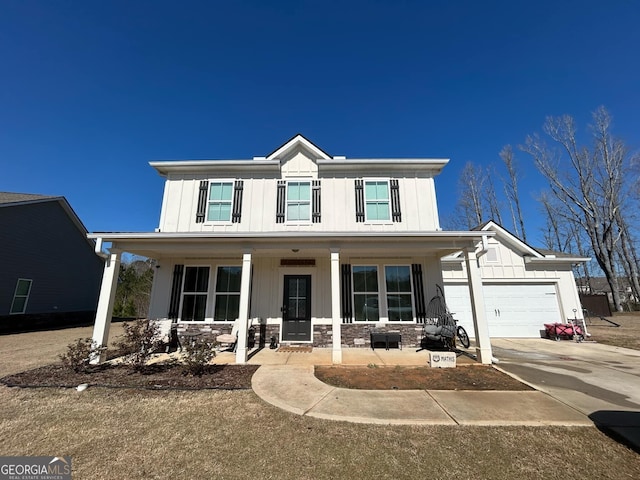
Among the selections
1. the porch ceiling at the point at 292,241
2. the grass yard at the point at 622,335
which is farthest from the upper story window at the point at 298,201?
the grass yard at the point at 622,335

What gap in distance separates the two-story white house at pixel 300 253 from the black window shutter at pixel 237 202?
4 cm

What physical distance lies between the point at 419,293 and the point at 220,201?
7.37 m

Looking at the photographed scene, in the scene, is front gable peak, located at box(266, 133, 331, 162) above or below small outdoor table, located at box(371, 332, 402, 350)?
above

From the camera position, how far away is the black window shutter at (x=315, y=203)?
8720 millimetres

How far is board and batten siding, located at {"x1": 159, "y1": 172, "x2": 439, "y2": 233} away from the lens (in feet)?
28.3

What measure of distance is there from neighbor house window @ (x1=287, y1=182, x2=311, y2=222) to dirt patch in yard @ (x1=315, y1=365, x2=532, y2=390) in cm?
473

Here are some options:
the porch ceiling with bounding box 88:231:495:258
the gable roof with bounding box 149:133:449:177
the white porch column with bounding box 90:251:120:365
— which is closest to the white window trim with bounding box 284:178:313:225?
the gable roof with bounding box 149:133:449:177

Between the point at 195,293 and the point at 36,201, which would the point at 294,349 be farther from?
the point at 36,201

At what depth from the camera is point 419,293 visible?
8.36 metres

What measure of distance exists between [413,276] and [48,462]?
8.37 meters

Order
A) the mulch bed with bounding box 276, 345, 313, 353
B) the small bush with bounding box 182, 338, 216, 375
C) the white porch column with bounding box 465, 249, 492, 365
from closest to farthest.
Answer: the small bush with bounding box 182, 338, 216, 375 → the white porch column with bounding box 465, 249, 492, 365 → the mulch bed with bounding box 276, 345, 313, 353

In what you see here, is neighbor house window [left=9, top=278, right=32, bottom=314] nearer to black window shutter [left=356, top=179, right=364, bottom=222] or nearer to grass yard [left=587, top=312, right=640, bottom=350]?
black window shutter [left=356, top=179, right=364, bottom=222]

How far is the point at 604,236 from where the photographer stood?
738 inches

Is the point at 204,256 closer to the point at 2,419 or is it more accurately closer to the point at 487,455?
the point at 2,419
